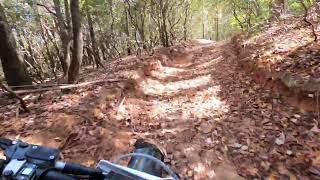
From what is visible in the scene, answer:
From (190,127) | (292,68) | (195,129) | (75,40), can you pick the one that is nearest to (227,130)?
(195,129)

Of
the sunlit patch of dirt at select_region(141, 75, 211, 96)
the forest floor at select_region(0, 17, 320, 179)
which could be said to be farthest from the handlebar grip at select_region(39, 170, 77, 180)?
the sunlit patch of dirt at select_region(141, 75, 211, 96)

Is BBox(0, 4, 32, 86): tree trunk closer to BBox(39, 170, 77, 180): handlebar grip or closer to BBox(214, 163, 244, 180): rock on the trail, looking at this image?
BBox(214, 163, 244, 180): rock on the trail

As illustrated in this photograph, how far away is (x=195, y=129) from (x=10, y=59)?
4.06m

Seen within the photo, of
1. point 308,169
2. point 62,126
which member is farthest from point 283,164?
point 62,126

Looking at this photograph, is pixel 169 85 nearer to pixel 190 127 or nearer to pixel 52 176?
pixel 190 127

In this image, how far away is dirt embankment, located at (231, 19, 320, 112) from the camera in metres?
5.06

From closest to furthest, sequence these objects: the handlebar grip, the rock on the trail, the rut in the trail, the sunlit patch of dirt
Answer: the handlebar grip < the rock on the trail < the rut in the trail < the sunlit patch of dirt

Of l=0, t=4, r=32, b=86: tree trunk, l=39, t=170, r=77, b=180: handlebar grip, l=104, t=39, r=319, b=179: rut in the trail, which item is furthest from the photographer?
l=0, t=4, r=32, b=86: tree trunk

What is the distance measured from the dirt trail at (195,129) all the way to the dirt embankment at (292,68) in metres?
0.20

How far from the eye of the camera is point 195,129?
548cm

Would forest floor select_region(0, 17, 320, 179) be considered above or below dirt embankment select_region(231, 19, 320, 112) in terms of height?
below

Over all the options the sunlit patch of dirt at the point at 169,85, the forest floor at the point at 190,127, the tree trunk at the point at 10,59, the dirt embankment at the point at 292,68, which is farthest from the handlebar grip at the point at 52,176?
the sunlit patch of dirt at the point at 169,85

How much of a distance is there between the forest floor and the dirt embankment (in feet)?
0.44

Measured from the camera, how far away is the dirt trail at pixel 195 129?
424cm
